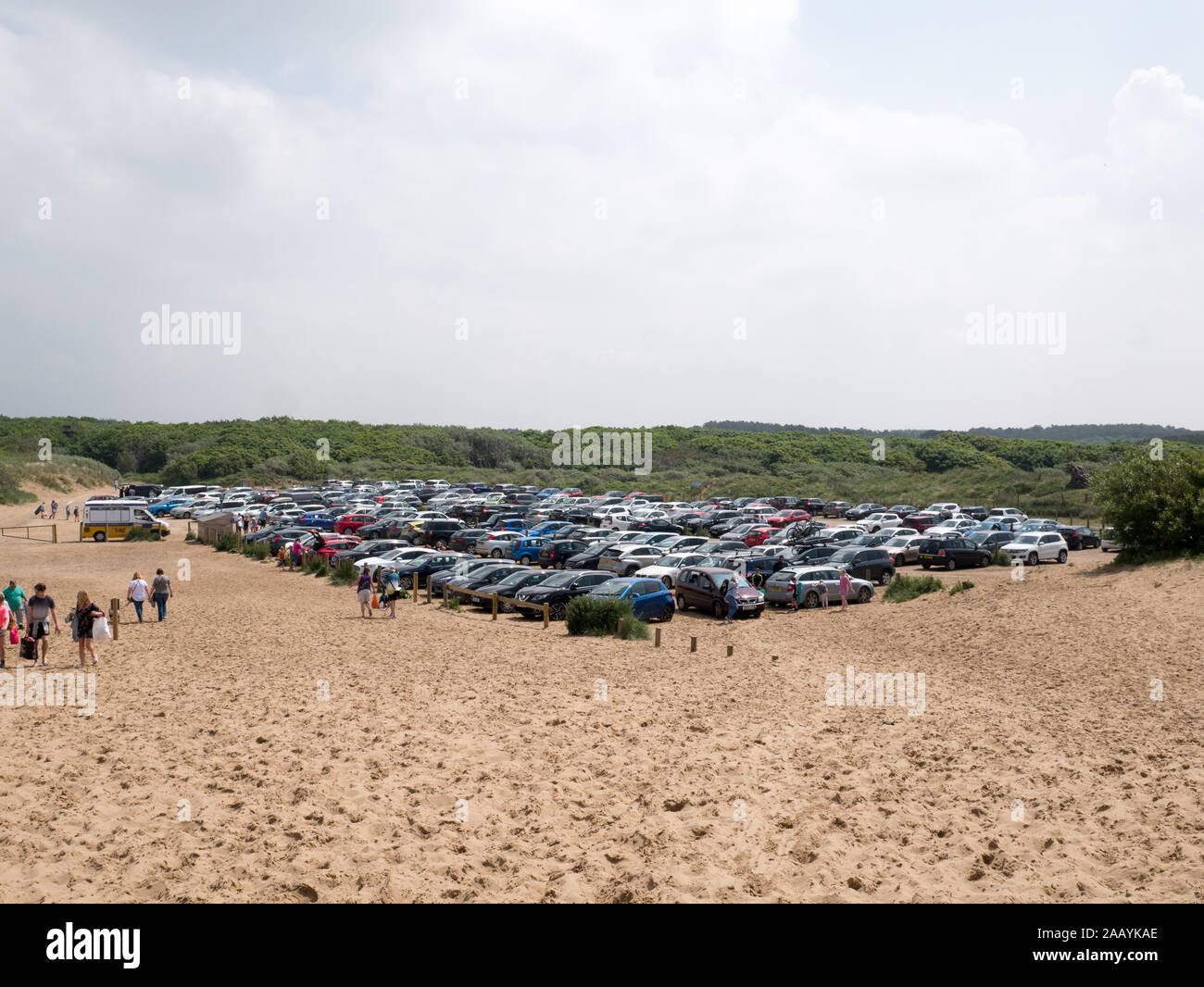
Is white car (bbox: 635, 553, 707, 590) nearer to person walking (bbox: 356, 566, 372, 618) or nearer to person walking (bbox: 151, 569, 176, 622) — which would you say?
person walking (bbox: 356, 566, 372, 618)

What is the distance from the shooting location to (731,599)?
2412 centimetres

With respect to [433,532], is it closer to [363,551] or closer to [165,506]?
[363,551]

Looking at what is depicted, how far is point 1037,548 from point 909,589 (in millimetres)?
11933

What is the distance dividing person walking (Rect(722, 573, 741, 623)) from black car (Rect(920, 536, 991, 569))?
44.9ft

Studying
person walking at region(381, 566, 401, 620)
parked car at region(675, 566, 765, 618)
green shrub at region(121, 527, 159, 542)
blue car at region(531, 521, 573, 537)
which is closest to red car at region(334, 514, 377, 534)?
green shrub at region(121, 527, 159, 542)

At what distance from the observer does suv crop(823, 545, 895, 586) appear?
29.9 m

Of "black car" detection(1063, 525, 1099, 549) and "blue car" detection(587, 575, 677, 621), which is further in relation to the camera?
"black car" detection(1063, 525, 1099, 549)

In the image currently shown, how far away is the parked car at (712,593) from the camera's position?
24312 mm

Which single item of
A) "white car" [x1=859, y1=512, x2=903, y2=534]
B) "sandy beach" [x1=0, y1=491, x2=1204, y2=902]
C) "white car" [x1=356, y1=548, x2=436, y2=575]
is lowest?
"sandy beach" [x1=0, y1=491, x2=1204, y2=902]

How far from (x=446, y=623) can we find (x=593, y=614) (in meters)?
4.07

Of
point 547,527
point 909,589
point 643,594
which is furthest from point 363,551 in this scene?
point 909,589

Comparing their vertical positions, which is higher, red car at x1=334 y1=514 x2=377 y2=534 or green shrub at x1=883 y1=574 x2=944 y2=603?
red car at x1=334 y1=514 x2=377 y2=534
